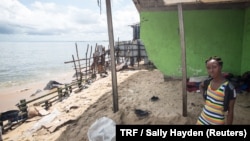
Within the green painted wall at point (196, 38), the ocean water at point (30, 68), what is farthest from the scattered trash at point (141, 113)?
the ocean water at point (30, 68)

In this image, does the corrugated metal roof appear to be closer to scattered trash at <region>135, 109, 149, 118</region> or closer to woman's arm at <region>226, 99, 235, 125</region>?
scattered trash at <region>135, 109, 149, 118</region>

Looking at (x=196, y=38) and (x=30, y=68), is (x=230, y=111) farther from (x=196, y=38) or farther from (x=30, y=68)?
(x=30, y=68)

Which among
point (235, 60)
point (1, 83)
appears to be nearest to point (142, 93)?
point (235, 60)

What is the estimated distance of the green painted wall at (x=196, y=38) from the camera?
7469mm

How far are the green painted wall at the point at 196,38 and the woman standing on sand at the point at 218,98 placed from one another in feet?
17.1

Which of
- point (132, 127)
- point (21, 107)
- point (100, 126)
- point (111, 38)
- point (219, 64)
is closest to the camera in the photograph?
point (219, 64)

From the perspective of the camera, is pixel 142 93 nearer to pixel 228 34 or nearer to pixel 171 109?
pixel 171 109

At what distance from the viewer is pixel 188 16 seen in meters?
7.61

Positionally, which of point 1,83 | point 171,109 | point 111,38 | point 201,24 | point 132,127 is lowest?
point 1,83

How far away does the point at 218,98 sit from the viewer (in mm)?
2658

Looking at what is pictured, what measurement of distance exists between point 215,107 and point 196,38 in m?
5.46

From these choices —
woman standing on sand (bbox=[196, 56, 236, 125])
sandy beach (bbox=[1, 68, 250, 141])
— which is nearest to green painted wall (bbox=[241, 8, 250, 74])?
sandy beach (bbox=[1, 68, 250, 141])

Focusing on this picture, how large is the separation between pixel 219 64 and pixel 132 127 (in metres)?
1.50

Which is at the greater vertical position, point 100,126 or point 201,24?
point 201,24
